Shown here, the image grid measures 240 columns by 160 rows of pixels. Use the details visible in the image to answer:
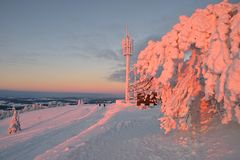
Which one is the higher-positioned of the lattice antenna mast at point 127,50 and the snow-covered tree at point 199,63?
the lattice antenna mast at point 127,50

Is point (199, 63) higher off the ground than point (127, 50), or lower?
lower

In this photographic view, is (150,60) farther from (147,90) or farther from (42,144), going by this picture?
(42,144)

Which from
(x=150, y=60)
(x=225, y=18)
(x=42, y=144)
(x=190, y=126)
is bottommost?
(x=42, y=144)

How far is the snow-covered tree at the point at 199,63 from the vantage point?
32.1 ft

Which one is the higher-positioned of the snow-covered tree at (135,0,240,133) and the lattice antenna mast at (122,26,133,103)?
the lattice antenna mast at (122,26,133,103)

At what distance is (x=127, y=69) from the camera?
166 feet

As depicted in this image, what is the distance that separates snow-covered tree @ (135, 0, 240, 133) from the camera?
385 inches

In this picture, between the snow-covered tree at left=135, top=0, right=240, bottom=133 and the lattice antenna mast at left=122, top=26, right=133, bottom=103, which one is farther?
the lattice antenna mast at left=122, top=26, right=133, bottom=103

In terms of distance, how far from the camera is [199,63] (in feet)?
44.2

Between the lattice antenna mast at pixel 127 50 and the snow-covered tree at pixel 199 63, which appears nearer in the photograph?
the snow-covered tree at pixel 199 63

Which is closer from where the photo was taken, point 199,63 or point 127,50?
point 199,63

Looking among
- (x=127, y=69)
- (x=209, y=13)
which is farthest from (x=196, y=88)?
(x=127, y=69)

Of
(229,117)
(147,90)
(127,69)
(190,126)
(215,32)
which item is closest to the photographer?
(229,117)

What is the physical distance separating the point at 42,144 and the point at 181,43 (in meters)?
13.1
